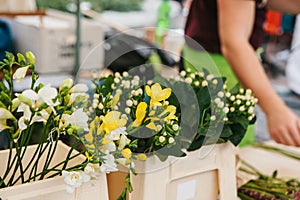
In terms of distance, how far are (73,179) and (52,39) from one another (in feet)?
5.14

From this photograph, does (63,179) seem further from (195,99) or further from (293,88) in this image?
(293,88)

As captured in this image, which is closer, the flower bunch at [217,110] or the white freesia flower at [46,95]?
the white freesia flower at [46,95]

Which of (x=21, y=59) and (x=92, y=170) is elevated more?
(x=21, y=59)

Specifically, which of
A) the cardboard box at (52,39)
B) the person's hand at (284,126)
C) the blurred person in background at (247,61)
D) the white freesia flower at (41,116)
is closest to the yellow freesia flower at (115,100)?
the white freesia flower at (41,116)

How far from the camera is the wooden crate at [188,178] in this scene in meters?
0.94

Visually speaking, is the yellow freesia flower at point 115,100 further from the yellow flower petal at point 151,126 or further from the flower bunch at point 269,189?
the flower bunch at point 269,189

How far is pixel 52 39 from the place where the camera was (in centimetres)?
227

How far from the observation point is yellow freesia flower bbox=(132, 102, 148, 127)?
0.84 metres

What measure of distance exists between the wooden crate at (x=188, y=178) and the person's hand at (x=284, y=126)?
37 centimetres

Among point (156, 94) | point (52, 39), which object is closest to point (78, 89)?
point (156, 94)

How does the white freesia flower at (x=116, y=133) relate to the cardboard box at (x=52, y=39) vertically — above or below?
above

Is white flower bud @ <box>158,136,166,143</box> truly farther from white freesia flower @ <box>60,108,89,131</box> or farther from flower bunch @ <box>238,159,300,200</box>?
flower bunch @ <box>238,159,300,200</box>

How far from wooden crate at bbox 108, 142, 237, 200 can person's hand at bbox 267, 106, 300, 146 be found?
369 mm

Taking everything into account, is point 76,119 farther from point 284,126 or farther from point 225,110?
point 284,126
